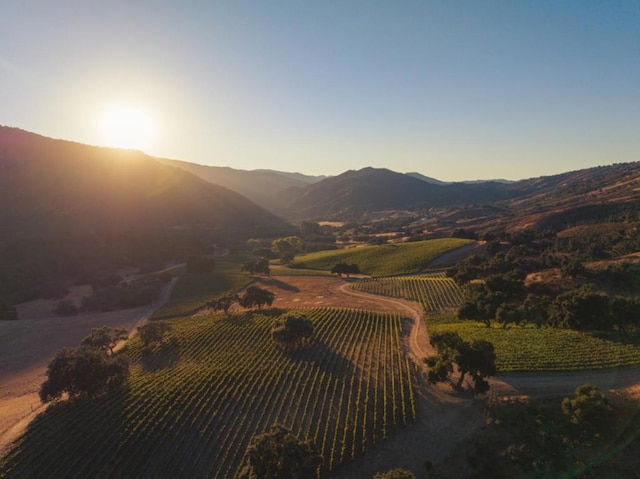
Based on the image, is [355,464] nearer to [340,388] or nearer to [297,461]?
[297,461]

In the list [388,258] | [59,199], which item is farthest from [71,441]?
[59,199]

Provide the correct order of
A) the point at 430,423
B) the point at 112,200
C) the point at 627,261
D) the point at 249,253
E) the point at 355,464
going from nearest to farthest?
1. the point at 355,464
2. the point at 430,423
3. the point at 627,261
4. the point at 249,253
5. the point at 112,200

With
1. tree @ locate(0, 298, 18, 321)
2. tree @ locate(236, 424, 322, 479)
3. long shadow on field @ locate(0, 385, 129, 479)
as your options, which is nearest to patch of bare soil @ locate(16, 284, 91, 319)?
tree @ locate(0, 298, 18, 321)

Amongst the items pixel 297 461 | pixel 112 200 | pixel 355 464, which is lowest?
pixel 355 464

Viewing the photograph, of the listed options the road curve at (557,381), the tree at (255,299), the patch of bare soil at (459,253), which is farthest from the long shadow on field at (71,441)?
the patch of bare soil at (459,253)

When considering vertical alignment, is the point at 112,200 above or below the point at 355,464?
above

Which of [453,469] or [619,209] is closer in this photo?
[453,469]

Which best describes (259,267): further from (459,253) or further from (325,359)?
(459,253)

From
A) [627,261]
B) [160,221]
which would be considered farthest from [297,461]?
[160,221]
